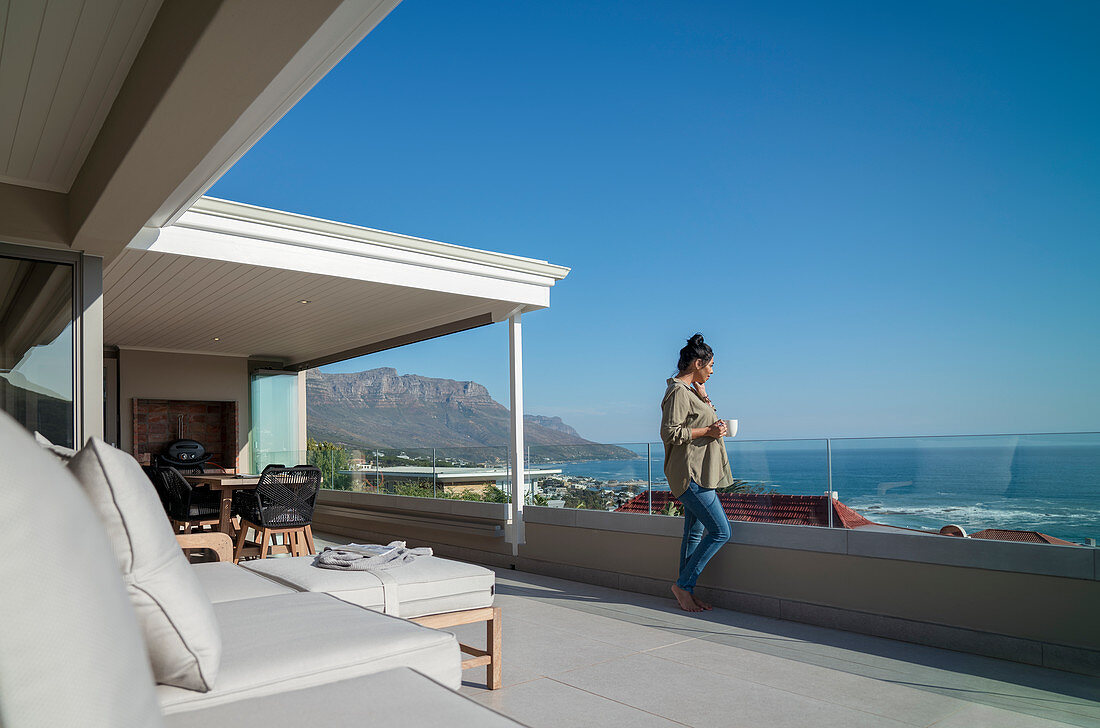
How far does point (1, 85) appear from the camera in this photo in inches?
117

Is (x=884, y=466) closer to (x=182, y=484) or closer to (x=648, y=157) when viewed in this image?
(x=182, y=484)

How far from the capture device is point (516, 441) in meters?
6.52

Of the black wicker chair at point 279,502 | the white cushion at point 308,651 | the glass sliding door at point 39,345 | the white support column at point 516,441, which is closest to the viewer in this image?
the white cushion at point 308,651

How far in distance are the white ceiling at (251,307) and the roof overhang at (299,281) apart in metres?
0.01

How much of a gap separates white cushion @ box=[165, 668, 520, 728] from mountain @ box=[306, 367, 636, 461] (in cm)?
3794

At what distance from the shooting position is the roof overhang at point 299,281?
16.3ft

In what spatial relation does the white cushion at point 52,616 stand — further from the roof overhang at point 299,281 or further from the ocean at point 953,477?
the roof overhang at point 299,281

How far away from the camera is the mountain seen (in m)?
41.4

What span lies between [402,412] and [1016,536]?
4362cm

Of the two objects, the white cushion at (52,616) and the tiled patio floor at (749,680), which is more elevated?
the white cushion at (52,616)

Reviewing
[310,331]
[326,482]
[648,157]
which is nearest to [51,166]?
[310,331]

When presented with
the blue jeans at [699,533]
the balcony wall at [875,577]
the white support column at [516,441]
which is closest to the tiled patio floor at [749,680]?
the balcony wall at [875,577]

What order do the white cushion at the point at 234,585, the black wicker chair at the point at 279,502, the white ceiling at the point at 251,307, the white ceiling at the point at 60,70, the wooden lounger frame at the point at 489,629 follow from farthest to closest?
1. the black wicker chair at the point at 279,502
2. the white ceiling at the point at 251,307
3. the wooden lounger frame at the point at 489,629
4. the white cushion at the point at 234,585
5. the white ceiling at the point at 60,70

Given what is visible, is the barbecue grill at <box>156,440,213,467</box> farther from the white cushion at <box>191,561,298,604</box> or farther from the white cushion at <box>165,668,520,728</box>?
the white cushion at <box>165,668,520,728</box>
